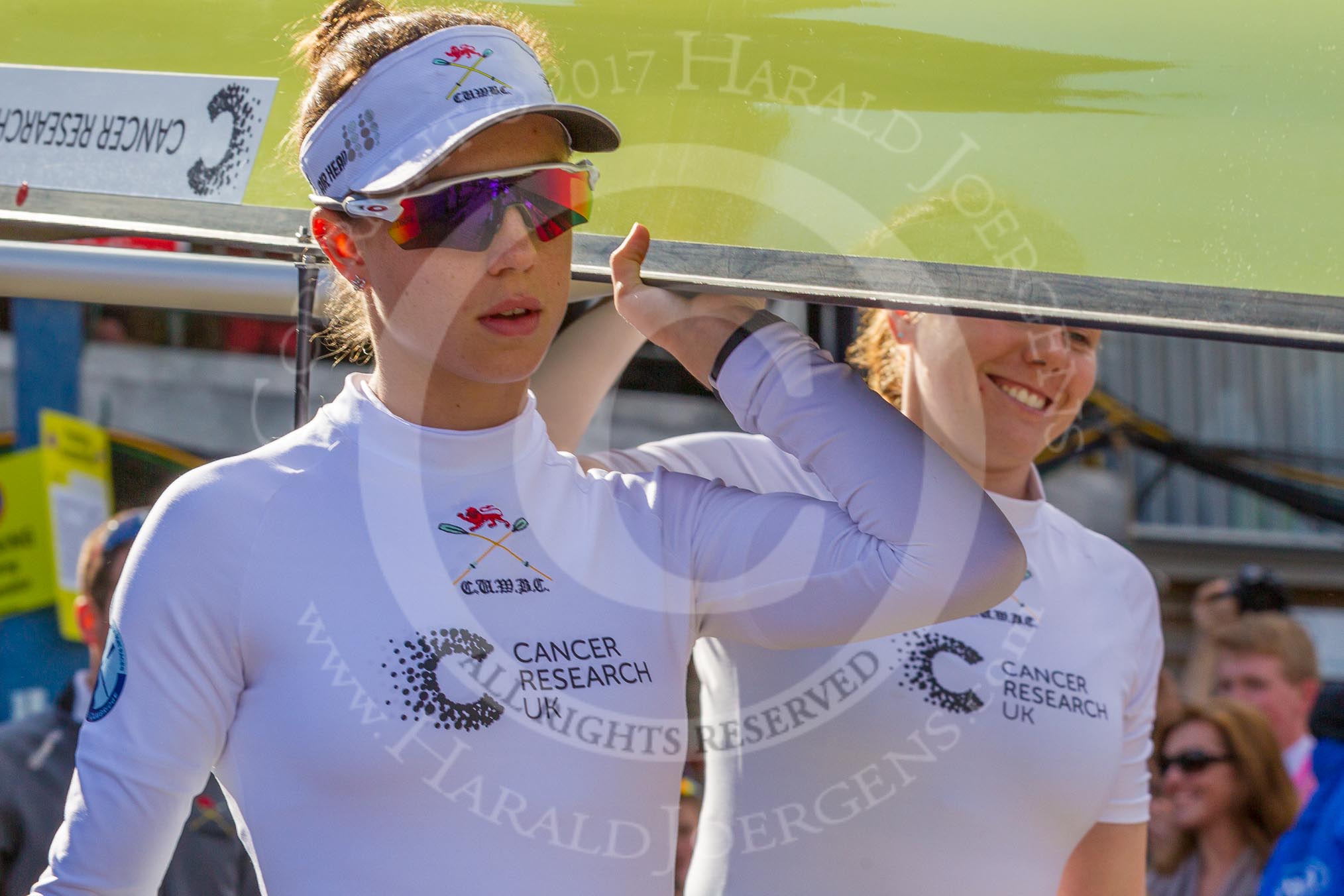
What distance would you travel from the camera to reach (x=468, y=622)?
1670mm

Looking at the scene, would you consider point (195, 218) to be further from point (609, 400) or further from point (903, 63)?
point (609, 400)

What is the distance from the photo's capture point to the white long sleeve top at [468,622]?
5.20 feet

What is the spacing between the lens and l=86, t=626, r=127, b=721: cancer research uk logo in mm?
1576

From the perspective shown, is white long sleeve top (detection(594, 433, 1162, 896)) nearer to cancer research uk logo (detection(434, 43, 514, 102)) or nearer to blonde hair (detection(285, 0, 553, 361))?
blonde hair (detection(285, 0, 553, 361))

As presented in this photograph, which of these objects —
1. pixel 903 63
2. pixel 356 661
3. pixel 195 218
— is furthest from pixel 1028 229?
pixel 195 218

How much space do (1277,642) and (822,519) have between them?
3491 mm

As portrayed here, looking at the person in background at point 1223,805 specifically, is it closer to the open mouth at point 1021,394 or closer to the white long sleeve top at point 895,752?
the white long sleeve top at point 895,752

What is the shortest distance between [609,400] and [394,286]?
200cm

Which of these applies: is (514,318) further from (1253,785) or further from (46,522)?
(46,522)

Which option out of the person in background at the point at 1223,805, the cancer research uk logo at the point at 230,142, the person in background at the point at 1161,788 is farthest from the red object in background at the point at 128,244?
the person in background at the point at 1223,805

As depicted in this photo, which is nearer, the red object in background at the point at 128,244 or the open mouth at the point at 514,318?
the open mouth at the point at 514,318

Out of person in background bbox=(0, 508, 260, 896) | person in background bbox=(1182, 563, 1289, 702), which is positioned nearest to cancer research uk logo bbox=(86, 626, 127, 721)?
person in background bbox=(0, 508, 260, 896)

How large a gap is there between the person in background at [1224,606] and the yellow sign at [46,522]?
435cm

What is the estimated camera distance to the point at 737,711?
2.23m
